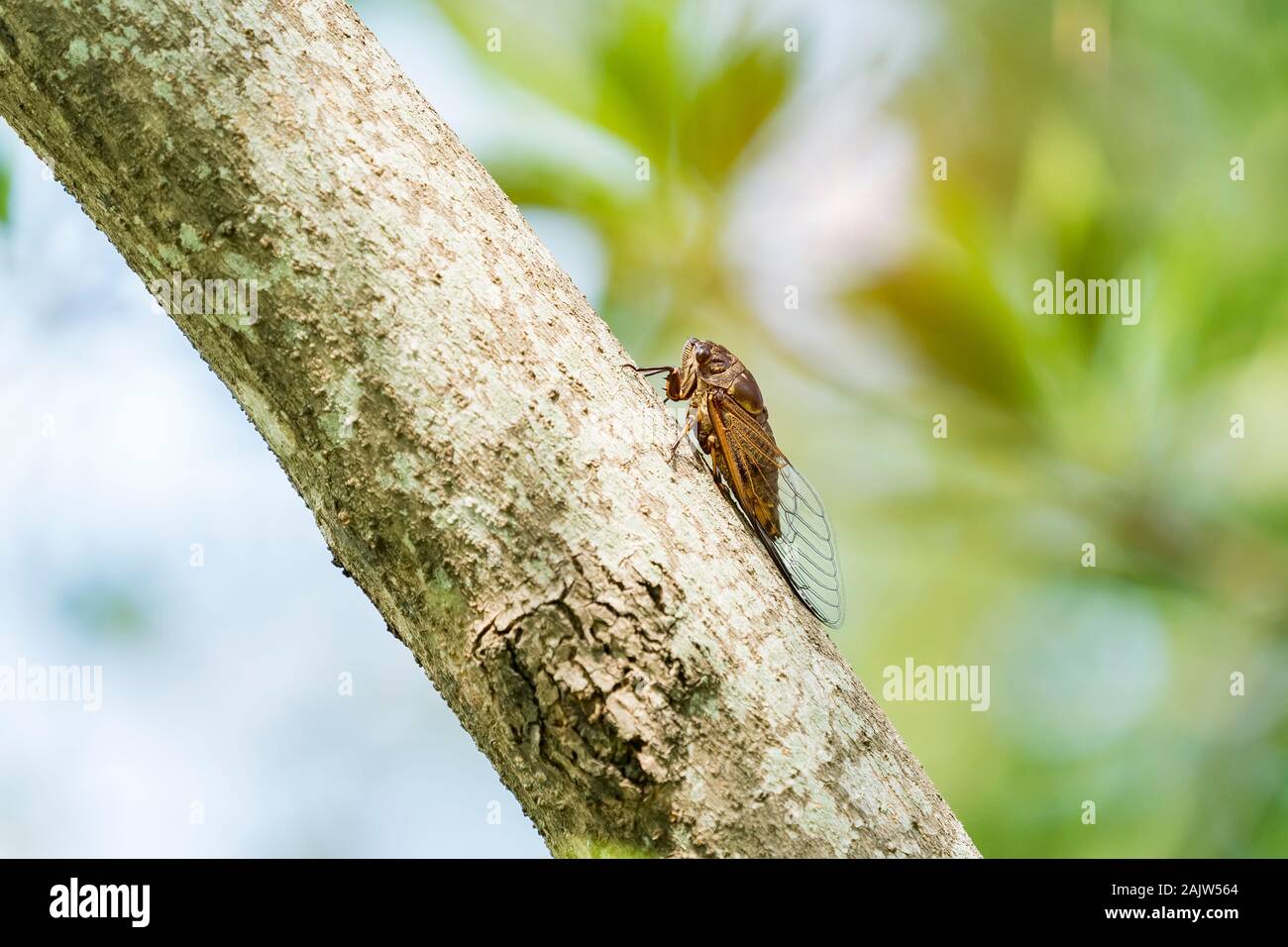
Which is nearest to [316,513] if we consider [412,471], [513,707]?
[412,471]

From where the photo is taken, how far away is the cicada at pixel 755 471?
117cm

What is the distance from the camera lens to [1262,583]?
1.50 meters

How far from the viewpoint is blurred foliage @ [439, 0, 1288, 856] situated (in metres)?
1.50

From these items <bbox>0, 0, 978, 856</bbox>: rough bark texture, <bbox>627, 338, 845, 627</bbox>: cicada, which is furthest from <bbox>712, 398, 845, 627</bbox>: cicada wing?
<bbox>0, 0, 978, 856</bbox>: rough bark texture

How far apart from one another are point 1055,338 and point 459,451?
1.11m

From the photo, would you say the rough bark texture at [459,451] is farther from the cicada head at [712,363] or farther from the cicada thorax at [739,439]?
the cicada head at [712,363]

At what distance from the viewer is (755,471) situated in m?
1.33

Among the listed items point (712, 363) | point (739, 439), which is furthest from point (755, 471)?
point (712, 363)

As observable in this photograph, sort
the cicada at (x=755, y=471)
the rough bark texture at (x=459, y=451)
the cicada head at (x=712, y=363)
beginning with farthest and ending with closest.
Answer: the cicada head at (x=712, y=363) < the cicada at (x=755, y=471) < the rough bark texture at (x=459, y=451)

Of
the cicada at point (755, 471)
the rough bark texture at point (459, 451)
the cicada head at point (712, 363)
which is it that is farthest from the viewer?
the cicada head at point (712, 363)

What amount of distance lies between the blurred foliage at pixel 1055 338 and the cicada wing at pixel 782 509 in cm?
32

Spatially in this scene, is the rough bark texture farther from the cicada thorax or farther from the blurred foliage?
the blurred foliage

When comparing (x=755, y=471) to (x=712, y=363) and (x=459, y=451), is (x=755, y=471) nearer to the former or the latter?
(x=712, y=363)

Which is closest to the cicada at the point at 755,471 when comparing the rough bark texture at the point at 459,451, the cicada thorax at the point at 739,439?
the cicada thorax at the point at 739,439
